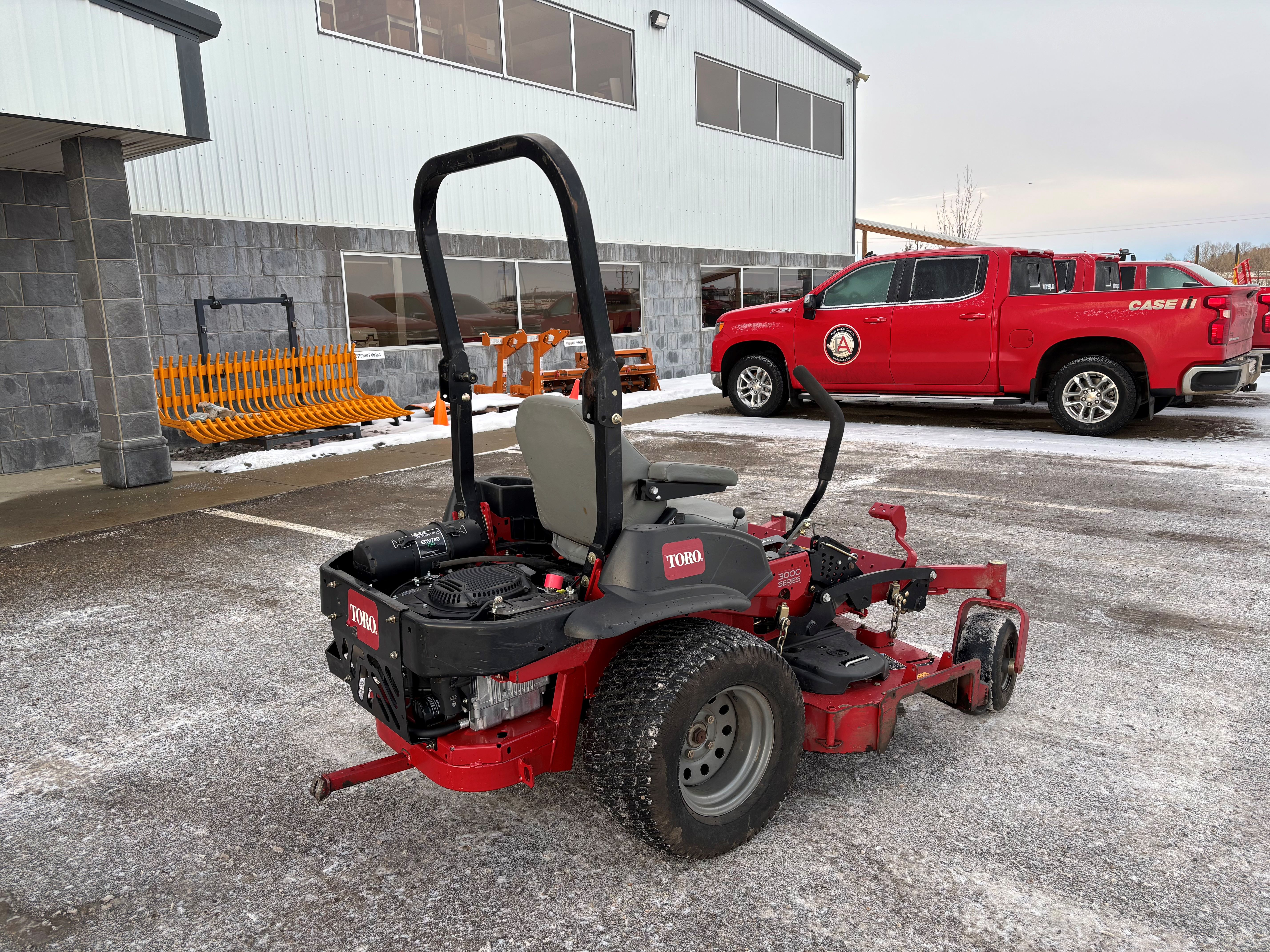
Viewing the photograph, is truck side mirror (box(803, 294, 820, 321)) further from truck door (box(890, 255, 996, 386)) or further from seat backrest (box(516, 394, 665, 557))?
seat backrest (box(516, 394, 665, 557))

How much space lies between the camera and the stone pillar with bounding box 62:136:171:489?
7.86 metres

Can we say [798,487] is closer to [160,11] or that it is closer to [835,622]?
[835,622]

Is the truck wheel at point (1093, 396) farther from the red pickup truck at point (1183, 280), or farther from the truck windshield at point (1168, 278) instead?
the truck windshield at point (1168, 278)

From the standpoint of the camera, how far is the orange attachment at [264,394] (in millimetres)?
9773

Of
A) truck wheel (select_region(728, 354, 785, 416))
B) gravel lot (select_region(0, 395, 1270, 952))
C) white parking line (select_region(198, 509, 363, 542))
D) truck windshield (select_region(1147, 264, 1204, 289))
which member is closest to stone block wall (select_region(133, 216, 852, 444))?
white parking line (select_region(198, 509, 363, 542))

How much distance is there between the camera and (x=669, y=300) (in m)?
17.4

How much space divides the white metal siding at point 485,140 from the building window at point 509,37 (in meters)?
0.19

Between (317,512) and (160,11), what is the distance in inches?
176

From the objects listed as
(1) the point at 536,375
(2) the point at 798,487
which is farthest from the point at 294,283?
(2) the point at 798,487

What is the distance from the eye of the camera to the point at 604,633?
2354mm

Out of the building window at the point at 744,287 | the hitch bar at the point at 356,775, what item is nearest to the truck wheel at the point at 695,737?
the hitch bar at the point at 356,775

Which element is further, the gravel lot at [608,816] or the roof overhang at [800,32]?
the roof overhang at [800,32]

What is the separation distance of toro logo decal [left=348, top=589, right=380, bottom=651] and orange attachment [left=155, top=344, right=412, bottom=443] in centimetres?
754

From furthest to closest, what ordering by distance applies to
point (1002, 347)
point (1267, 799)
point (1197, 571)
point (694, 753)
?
point (1002, 347) < point (1197, 571) < point (1267, 799) < point (694, 753)
